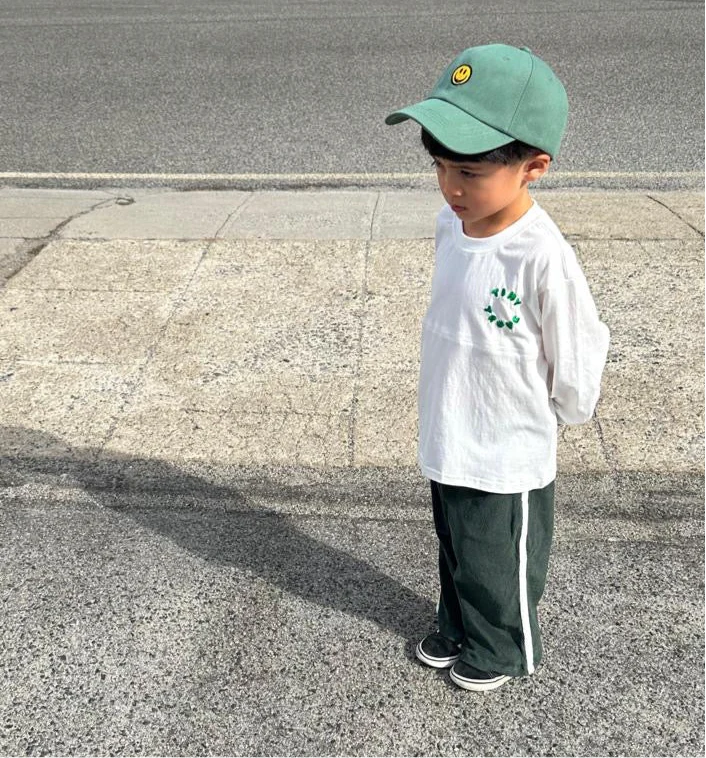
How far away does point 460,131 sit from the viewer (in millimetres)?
2104

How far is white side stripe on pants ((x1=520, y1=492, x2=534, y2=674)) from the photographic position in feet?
8.16

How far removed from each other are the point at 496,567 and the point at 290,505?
1.10 m

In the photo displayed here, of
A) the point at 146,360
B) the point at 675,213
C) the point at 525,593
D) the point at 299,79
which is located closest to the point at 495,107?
the point at 525,593

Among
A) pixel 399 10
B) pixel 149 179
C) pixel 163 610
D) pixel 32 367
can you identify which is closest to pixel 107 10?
pixel 399 10

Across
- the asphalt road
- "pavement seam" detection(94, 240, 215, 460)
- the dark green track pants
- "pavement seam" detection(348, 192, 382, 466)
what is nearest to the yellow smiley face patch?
the dark green track pants

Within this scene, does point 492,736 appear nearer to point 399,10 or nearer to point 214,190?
point 214,190

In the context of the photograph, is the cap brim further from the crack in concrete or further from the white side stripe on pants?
the crack in concrete

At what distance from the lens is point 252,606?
3.00 metres

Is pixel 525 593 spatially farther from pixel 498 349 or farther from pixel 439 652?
pixel 498 349

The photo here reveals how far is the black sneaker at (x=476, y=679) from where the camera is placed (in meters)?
2.65

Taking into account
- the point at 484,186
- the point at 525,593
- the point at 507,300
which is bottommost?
the point at 525,593

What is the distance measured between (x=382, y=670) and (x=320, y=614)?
301mm

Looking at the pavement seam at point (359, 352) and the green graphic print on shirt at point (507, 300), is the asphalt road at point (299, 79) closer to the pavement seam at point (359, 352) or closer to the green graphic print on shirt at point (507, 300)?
the pavement seam at point (359, 352)

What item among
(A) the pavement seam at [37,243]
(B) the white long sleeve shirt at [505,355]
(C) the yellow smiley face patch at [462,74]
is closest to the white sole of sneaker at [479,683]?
(B) the white long sleeve shirt at [505,355]
